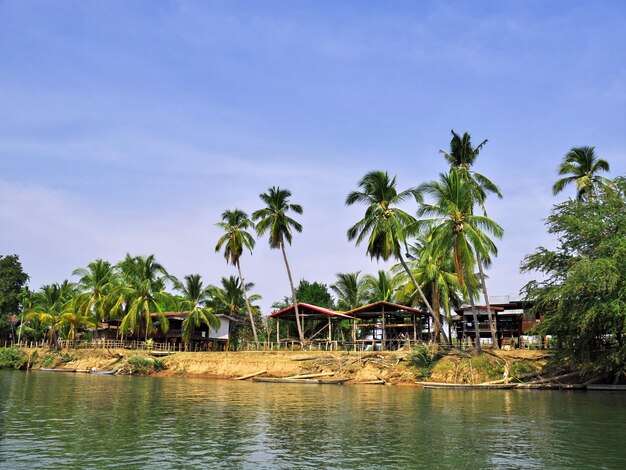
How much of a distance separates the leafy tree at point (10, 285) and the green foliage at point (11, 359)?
18.1m

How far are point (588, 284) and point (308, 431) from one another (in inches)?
804

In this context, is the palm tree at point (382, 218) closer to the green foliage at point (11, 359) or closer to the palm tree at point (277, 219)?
the palm tree at point (277, 219)

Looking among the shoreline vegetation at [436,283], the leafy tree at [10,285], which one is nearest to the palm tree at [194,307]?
the shoreline vegetation at [436,283]

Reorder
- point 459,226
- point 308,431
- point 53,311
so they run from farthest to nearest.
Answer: point 53,311
point 459,226
point 308,431

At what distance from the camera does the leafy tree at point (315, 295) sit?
6994 cm

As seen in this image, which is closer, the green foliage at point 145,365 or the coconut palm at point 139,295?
the green foliage at point 145,365

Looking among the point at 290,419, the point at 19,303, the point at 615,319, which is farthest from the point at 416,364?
the point at 19,303

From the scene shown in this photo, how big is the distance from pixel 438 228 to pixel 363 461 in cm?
2801

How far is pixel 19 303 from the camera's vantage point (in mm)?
84250

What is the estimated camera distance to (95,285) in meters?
64.8

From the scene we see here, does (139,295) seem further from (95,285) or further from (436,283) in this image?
(436,283)

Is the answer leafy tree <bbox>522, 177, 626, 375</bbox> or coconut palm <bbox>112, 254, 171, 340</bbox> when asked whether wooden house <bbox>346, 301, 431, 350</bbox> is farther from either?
coconut palm <bbox>112, 254, 171, 340</bbox>

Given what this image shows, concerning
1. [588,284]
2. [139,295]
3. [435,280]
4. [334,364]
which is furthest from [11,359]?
[588,284]

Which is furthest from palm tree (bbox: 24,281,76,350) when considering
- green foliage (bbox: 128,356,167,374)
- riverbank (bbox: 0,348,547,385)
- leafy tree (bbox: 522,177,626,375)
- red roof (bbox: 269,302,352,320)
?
leafy tree (bbox: 522,177,626,375)
